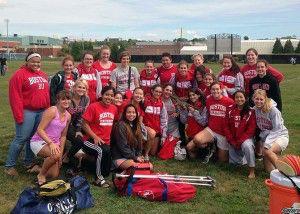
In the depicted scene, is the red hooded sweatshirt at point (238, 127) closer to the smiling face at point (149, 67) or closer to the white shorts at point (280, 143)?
the white shorts at point (280, 143)

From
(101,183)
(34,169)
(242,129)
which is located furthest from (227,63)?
(34,169)

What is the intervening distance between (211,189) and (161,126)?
2163 mm

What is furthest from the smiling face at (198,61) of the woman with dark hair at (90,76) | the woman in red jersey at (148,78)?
the woman with dark hair at (90,76)

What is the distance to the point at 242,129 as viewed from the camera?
7227mm

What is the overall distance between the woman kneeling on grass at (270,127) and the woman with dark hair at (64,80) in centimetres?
316

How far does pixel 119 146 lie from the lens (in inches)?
268

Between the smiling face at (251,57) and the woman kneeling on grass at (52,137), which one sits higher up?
the smiling face at (251,57)

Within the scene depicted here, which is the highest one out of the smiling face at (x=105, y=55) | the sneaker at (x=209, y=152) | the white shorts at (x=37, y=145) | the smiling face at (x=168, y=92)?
the smiling face at (x=105, y=55)

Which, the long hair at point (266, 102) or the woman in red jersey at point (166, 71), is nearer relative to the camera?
the long hair at point (266, 102)

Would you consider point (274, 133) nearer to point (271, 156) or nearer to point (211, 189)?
point (271, 156)

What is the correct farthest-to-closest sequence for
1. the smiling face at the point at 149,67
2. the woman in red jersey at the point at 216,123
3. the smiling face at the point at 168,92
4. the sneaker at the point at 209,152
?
1. the smiling face at the point at 149,67
2. the smiling face at the point at 168,92
3. the sneaker at the point at 209,152
4. the woman in red jersey at the point at 216,123

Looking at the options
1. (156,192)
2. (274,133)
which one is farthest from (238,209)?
(274,133)

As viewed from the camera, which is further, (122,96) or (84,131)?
(122,96)

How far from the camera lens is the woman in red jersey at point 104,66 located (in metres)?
8.29
